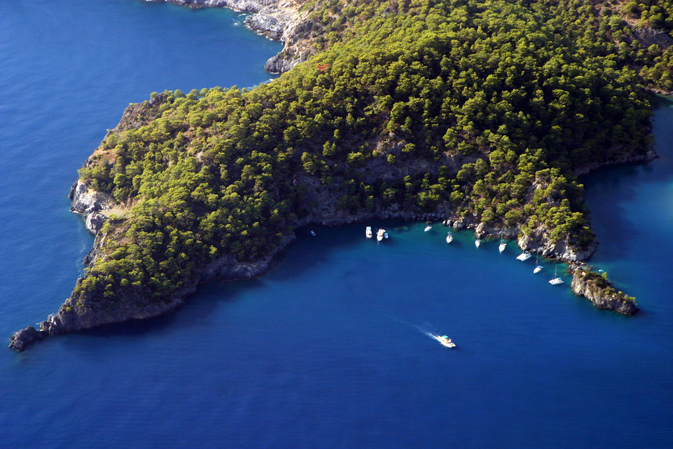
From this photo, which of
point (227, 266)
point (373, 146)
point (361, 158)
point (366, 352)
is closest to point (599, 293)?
point (366, 352)

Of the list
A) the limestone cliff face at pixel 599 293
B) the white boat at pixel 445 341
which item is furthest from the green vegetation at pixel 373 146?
the white boat at pixel 445 341

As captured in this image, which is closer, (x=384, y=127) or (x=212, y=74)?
(x=384, y=127)

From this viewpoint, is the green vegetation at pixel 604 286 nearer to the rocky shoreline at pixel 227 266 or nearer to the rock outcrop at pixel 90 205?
the rocky shoreline at pixel 227 266

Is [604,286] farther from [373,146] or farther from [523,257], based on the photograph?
[373,146]

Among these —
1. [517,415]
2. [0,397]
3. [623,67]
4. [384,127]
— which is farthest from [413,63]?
[0,397]

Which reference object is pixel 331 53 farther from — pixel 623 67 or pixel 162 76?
pixel 623 67
